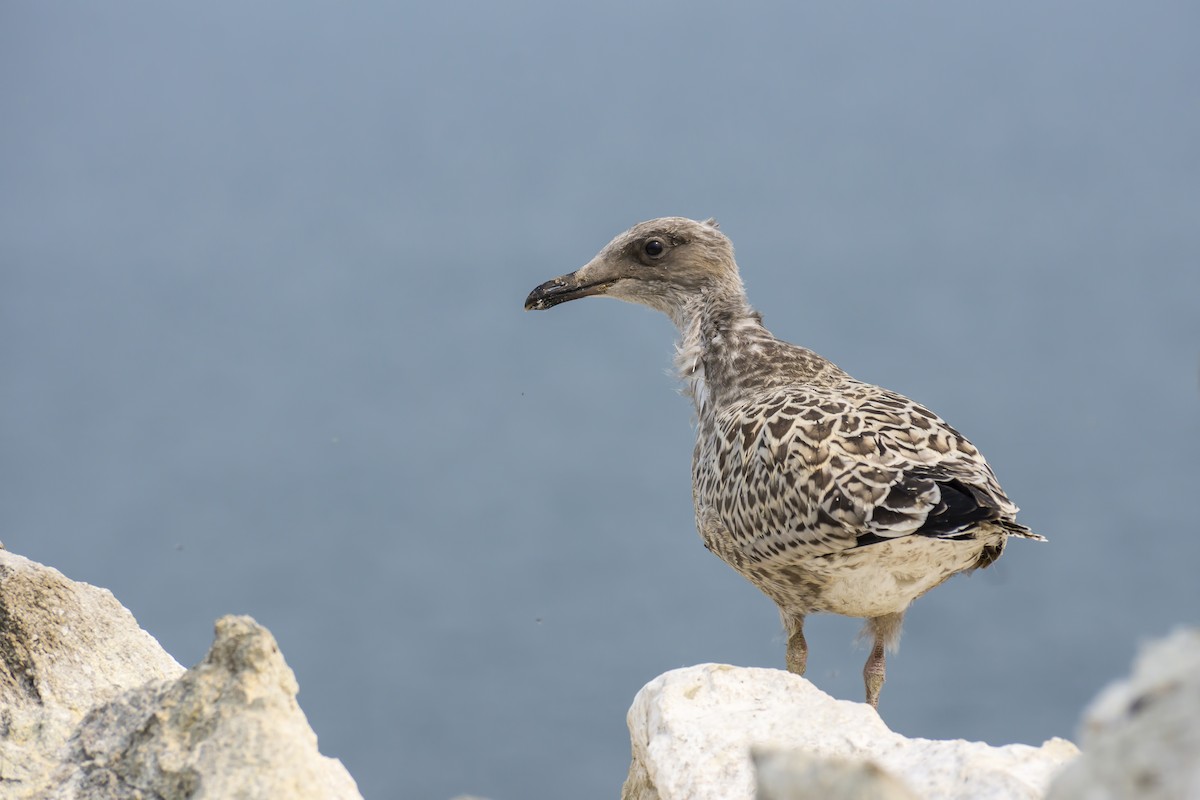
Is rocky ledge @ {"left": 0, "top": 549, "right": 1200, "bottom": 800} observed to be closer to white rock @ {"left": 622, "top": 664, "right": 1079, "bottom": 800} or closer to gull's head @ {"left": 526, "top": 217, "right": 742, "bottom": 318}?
white rock @ {"left": 622, "top": 664, "right": 1079, "bottom": 800}

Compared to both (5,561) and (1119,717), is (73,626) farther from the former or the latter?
(1119,717)

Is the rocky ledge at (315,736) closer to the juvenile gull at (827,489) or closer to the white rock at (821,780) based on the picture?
the white rock at (821,780)

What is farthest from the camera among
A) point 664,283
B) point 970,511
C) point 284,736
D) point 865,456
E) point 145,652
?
point 664,283

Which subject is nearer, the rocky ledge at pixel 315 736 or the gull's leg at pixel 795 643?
the rocky ledge at pixel 315 736

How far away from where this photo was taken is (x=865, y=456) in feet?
16.1

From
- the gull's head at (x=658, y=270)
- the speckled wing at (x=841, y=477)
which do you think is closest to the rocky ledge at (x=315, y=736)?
the speckled wing at (x=841, y=477)

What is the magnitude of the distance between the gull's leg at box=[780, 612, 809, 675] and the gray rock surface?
3.14 metres

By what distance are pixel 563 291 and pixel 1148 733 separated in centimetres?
595

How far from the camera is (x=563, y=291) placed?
7.26 m

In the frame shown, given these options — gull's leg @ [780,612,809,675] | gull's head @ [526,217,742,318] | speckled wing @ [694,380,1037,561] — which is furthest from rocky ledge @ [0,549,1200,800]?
gull's head @ [526,217,742,318]

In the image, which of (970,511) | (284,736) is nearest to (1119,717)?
(284,736)

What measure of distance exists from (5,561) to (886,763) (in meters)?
2.31

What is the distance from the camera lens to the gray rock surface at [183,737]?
2.58 m

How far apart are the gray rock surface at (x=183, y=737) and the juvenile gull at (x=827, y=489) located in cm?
246
